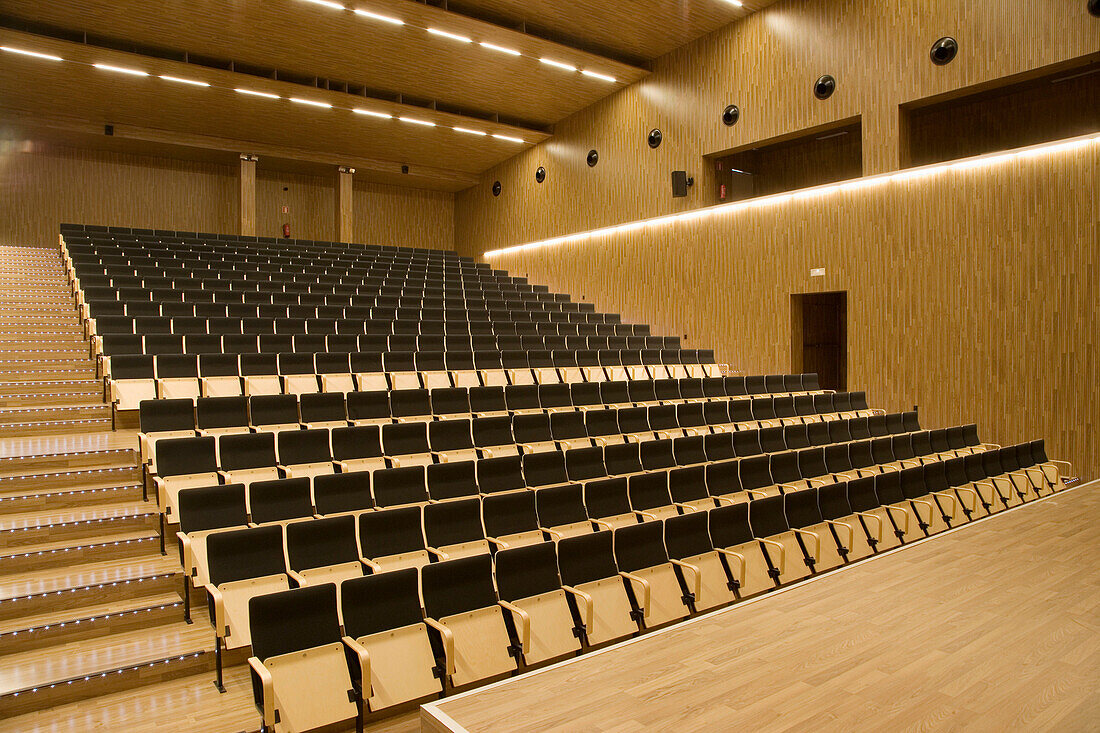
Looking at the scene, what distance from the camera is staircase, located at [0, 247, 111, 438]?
1.78 m

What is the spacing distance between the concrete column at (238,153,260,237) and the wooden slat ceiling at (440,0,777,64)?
208 centimetres

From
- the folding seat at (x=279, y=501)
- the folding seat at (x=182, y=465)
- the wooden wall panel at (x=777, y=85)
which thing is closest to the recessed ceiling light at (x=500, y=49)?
the wooden wall panel at (x=777, y=85)

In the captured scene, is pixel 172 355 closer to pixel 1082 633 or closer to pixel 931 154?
pixel 1082 633

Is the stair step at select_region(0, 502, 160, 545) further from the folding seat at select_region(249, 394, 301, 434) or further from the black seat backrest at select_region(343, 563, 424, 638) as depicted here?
the black seat backrest at select_region(343, 563, 424, 638)

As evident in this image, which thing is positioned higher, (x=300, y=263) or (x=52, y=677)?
(x=300, y=263)

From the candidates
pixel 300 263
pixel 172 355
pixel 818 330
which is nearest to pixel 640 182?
pixel 818 330

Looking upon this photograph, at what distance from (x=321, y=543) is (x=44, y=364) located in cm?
147

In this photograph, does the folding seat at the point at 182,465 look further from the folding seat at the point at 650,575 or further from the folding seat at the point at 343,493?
the folding seat at the point at 650,575

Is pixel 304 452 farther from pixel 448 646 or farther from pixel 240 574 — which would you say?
pixel 448 646

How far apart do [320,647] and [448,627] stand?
18cm

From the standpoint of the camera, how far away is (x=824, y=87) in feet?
9.76

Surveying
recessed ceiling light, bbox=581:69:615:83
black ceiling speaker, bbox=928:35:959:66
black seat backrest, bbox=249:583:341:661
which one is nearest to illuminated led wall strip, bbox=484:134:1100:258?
black ceiling speaker, bbox=928:35:959:66

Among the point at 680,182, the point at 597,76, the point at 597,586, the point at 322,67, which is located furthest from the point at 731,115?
the point at 597,586

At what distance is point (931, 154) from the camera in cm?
301
